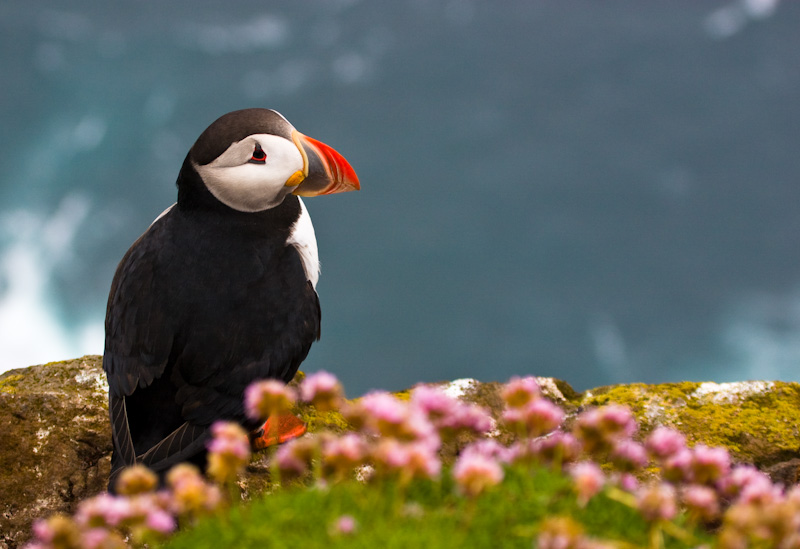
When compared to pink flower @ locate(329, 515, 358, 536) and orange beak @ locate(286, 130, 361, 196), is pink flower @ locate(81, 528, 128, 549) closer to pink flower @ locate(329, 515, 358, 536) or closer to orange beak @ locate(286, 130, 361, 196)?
pink flower @ locate(329, 515, 358, 536)

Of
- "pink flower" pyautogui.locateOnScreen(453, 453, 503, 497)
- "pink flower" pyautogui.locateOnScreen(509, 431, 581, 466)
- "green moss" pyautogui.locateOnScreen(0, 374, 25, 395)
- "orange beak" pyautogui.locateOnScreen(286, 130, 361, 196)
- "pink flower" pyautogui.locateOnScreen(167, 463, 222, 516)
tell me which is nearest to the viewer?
"pink flower" pyautogui.locateOnScreen(453, 453, 503, 497)

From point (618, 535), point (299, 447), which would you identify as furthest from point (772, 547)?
point (299, 447)

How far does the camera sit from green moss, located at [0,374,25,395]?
5615 millimetres

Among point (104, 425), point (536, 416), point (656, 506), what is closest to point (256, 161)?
point (104, 425)

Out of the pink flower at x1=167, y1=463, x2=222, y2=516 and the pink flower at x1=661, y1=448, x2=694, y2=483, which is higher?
the pink flower at x1=661, y1=448, x2=694, y2=483

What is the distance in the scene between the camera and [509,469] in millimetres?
2605

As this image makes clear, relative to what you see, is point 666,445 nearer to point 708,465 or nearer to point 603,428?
point 708,465

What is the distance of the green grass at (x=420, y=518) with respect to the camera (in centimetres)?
212

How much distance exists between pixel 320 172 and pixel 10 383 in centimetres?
326

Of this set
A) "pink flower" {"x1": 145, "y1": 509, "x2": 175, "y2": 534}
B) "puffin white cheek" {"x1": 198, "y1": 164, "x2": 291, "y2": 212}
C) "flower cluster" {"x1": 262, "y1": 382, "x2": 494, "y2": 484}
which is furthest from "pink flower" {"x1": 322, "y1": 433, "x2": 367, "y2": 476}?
"puffin white cheek" {"x1": 198, "y1": 164, "x2": 291, "y2": 212}

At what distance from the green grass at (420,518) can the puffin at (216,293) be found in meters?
1.95

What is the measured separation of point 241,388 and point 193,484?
2.14 m

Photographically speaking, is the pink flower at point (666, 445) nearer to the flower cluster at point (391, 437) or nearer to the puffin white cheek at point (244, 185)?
the flower cluster at point (391, 437)

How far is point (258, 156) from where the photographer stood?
15.0 ft
